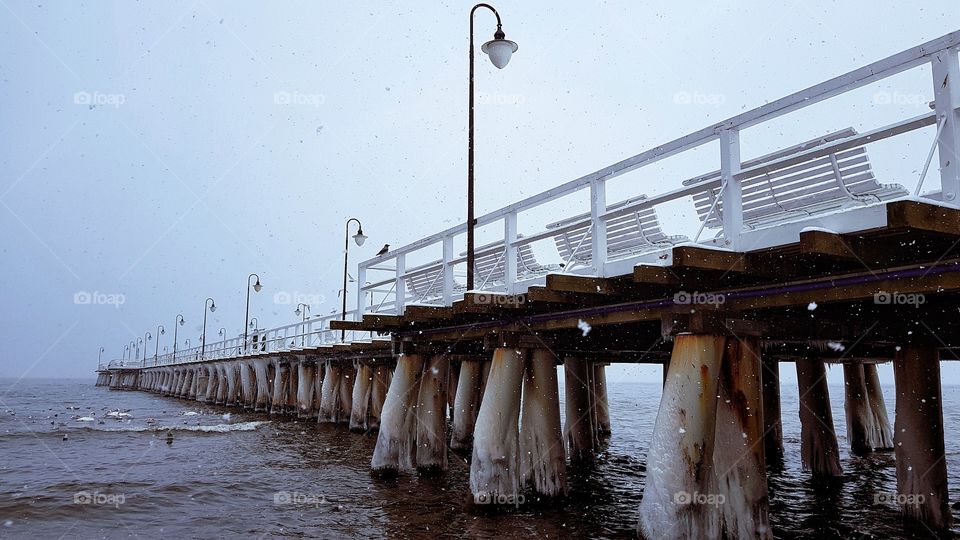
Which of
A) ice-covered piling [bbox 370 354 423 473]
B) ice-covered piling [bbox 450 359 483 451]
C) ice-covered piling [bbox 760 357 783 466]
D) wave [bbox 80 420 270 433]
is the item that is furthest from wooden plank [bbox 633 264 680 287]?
wave [bbox 80 420 270 433]

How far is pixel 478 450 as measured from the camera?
34.6 ft

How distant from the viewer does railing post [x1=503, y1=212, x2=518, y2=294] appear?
9.45 meters

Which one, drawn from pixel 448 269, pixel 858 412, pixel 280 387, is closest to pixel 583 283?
pixel 448 269

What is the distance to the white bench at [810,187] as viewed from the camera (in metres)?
6.38

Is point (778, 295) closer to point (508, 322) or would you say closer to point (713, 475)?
point (713, 475)

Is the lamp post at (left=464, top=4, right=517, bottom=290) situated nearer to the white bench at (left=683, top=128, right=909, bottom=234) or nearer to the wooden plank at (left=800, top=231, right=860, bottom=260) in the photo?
the white bench at (left=683, top=128, right=909, bottom=234)

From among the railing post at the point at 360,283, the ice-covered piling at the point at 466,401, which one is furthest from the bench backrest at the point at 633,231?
the ice-covered piling at the point at 466,401

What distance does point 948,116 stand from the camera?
461 cm

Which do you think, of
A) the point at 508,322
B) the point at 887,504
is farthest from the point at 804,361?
the point at 508,322

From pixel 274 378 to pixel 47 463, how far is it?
1638cm

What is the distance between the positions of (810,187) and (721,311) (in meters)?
1.57

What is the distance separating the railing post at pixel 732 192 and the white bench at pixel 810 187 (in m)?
0.12

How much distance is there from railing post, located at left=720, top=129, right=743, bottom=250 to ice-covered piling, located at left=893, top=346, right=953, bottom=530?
16.1ft

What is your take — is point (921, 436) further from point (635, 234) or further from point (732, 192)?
point (732, 192)
